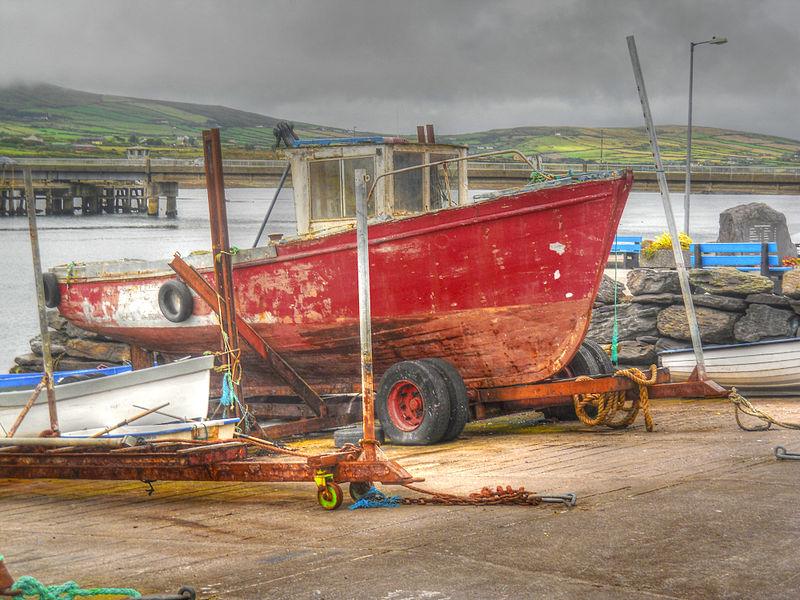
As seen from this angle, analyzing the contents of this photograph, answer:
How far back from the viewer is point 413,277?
10.3m

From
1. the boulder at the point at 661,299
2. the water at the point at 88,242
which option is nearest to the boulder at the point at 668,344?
the boulder at the point at 661,299

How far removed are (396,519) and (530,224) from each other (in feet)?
14.7

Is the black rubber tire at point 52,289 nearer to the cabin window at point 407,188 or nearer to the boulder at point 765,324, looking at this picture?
the cabin window at point 407,188

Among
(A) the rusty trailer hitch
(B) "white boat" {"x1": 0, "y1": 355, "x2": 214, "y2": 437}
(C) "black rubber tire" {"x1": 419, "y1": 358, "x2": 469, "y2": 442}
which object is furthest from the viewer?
(C) "black rubber tire" {"x1": 419, "y1": 358, "x2": 469, "y2": 442}

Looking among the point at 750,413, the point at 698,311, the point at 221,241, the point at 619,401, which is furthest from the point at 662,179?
the point at 221,241

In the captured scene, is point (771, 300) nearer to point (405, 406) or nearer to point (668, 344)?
point (668, 344)

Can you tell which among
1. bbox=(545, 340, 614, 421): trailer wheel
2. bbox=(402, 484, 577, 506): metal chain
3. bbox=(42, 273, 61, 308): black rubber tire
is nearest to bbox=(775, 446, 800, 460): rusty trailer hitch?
bbox=(402, 484, 577, 506): metal chain

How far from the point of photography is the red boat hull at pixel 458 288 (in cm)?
948

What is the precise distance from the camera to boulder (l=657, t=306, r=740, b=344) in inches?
528

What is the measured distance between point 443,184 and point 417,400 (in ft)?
11.3

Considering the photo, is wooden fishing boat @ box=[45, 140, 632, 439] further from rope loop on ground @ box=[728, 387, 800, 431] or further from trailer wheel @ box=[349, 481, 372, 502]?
trailer wheel @ box=[349, 481, 372, 502]

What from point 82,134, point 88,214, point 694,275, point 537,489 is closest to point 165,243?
point 88,214

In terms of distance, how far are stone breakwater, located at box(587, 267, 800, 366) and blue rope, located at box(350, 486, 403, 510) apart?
8.12m

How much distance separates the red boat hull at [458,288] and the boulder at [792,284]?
478 cm
